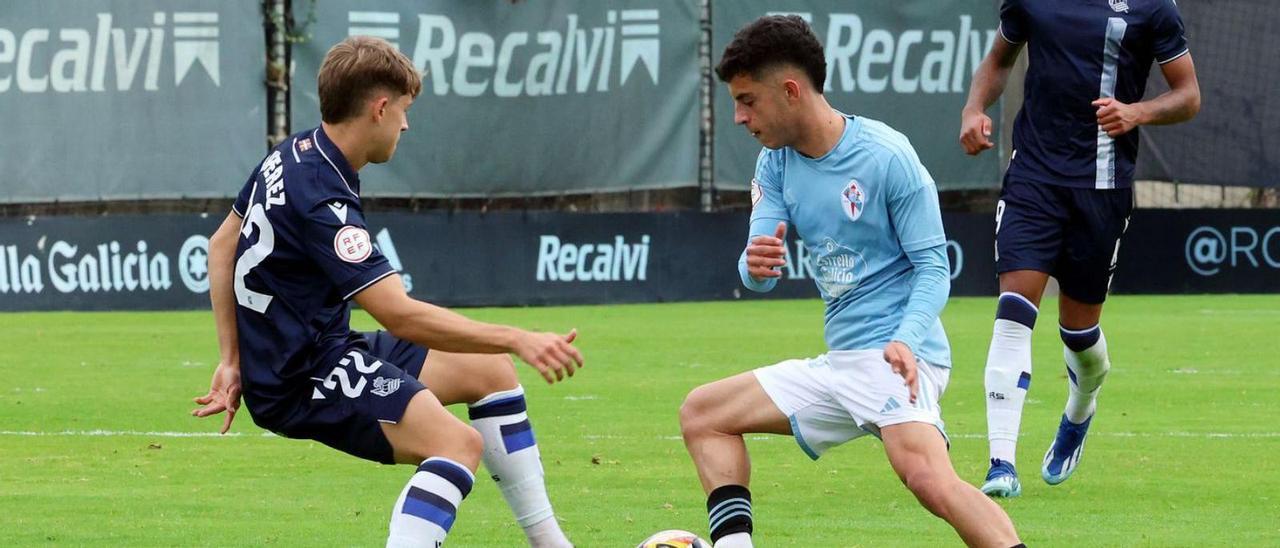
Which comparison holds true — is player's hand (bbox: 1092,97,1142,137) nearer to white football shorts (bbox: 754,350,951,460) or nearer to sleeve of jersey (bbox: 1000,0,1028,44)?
sleeve of jersey (bbox: 1000,0,1028,44)

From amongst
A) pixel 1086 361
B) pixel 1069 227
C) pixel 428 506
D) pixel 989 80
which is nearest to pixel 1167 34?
pixel 989 80

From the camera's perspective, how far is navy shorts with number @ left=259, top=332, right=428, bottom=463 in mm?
5332

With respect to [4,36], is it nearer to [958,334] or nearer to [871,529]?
[958,334]

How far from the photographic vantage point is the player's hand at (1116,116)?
789 centimetres

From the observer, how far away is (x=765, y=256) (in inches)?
211

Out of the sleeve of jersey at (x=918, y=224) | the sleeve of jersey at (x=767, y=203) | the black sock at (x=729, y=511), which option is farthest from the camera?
the sleeve of jersey at (x=767, y=203)

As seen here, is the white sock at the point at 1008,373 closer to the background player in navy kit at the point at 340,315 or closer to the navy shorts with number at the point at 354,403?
the background player in navy kit at the point at 340,315

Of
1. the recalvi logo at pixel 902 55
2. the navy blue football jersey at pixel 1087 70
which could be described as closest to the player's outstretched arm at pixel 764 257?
the navy blue football jersey at pixel 1087 70

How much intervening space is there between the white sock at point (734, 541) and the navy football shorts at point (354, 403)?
94cm

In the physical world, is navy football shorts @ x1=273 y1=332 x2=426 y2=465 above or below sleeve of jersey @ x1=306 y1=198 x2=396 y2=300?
below

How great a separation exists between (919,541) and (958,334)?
9386 millimetres

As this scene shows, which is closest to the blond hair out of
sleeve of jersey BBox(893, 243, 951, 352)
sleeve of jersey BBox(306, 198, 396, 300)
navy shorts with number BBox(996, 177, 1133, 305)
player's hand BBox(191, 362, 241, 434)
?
sleeve of jersey BBox(306, 198, 396, 300)

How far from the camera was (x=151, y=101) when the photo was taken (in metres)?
20.2

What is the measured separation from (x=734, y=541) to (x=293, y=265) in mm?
1439
